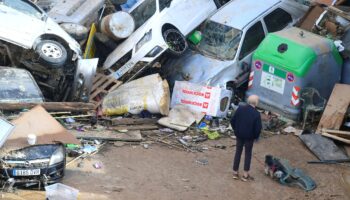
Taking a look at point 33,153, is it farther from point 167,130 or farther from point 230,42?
point 230,42

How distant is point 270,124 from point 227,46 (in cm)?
215

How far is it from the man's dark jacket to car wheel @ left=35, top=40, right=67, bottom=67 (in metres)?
4.27

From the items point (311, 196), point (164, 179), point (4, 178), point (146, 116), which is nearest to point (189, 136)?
point (146, 116)

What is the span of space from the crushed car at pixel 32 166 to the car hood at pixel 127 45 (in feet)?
17.0

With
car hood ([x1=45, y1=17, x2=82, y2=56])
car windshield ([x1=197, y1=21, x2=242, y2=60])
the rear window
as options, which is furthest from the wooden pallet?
the rear window

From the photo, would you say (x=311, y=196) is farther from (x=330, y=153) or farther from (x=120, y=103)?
(x=120, y=103)

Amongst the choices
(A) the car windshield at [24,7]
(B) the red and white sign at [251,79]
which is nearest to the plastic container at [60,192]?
(A) the car windshield at [24,7]

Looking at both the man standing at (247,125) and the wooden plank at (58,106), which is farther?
the wooden plank at (58,106)

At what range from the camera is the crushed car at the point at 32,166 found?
9.09 m

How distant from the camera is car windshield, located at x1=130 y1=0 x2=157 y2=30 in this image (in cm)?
1520

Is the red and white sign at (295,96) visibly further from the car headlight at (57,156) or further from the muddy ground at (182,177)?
the car headlight at (57,156)

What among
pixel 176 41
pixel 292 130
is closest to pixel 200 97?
pixel 176 41

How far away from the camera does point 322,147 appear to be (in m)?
11.8

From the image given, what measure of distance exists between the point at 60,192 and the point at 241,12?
23.8 feet
